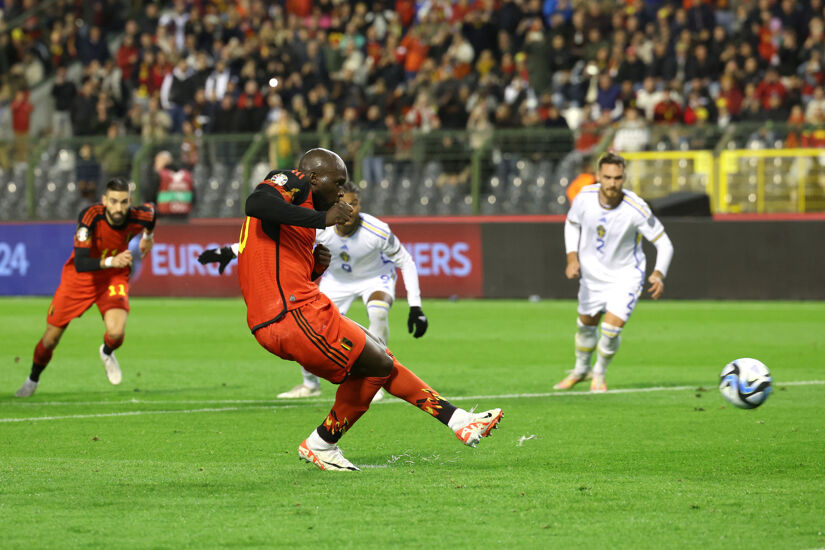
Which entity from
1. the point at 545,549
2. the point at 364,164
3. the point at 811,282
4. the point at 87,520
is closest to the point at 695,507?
the point at 545,549

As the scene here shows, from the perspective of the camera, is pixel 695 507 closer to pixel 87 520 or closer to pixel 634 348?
pixel 87 520

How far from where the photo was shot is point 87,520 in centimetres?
610

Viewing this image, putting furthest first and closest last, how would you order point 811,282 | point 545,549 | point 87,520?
point 811,282 → point 87,520 → point 545,549

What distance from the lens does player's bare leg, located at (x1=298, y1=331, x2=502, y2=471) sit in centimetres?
728

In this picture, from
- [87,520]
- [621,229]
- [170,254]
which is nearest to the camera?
[87,520]

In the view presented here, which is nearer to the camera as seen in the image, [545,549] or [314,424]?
[545,549]

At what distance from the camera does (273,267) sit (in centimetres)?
711

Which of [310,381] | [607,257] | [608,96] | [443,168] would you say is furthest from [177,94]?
[607,257]

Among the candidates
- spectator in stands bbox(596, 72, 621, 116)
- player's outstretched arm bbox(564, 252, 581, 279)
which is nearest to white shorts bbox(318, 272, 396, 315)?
player's outstretched arm bbox(564, 252, 581, 279)

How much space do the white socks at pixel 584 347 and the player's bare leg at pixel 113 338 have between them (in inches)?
161

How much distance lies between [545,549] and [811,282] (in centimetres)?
1589

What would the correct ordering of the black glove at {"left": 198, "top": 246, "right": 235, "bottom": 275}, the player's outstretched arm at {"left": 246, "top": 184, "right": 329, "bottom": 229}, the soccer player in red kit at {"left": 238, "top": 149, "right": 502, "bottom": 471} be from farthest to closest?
the black glove at {"left": 198, "top": 246, "right": 235, "bottom": 275}, the soccer player in red kit at {"left": 238, "top": 149, "right": 502, "bottom": 471}, the player's outstretched arm at {"left": 246, "top": 184, "right": 329, "bottom": 229}

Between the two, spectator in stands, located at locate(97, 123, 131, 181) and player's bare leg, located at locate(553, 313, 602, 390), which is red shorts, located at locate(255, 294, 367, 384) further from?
spectator in stands, located at locate(97, 123, 131, 181)

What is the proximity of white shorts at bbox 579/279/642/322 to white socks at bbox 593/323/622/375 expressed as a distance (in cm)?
15
